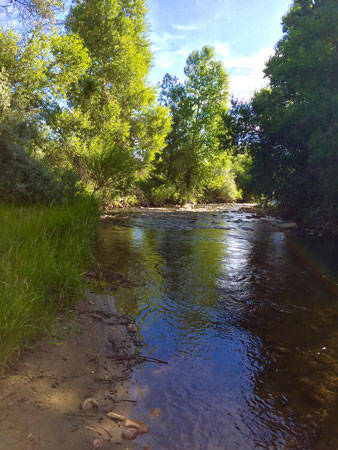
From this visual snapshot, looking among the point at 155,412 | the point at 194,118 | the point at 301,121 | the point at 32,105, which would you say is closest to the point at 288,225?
the point at 301,121

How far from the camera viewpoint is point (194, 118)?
37.6 metres

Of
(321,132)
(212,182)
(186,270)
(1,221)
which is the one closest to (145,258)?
(186,270)

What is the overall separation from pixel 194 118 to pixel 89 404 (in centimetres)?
3789

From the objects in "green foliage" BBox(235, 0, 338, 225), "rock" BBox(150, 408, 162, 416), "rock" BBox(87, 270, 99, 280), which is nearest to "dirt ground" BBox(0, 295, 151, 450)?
"rock" BBox(150, 408, 162, 416)

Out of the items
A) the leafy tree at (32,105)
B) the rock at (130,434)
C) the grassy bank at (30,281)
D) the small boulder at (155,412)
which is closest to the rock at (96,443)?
the rock at (130,434)

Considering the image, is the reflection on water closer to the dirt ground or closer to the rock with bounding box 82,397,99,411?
the dirt ground

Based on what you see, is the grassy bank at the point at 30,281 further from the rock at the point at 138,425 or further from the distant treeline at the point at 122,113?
the distant treeline at the point at 122,113

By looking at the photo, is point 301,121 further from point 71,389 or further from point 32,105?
point 71,389

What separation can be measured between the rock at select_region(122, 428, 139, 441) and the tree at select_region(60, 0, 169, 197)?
15.3 meters

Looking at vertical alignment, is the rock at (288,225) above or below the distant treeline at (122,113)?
below

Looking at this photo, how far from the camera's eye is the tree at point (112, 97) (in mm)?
18844

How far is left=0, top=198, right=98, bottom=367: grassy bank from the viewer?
9.68ft

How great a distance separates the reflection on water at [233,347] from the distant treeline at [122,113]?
18.3 ft

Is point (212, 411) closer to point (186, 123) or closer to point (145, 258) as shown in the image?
point (145, 258)
